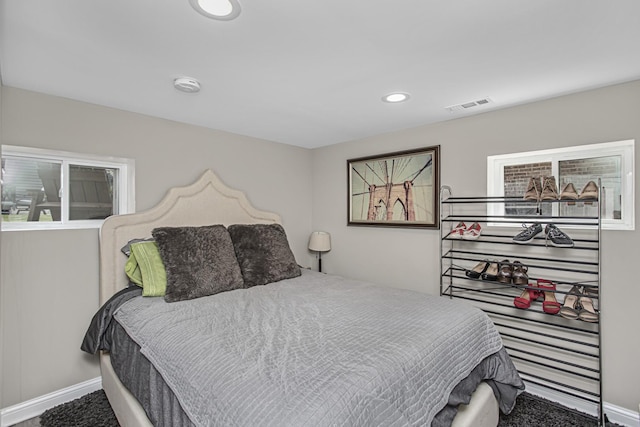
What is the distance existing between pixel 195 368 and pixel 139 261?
4.23 feet

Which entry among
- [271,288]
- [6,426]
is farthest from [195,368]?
[6,426]

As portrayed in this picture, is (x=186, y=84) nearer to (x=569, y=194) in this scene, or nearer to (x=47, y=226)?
(x=47, y=226)

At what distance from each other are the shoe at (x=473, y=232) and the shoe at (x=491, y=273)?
0.80 feet

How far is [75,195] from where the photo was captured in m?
2.40

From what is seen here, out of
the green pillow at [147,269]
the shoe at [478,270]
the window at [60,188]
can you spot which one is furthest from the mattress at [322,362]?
the window at [60,188]

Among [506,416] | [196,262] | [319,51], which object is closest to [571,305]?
[506,416]

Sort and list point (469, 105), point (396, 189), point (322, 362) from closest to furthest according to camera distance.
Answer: point (322, 362), point (469, 105), point (396, 189)

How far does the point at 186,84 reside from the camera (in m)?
2.02

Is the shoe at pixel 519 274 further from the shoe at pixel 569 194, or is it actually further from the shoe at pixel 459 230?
the shoe at pixel 569 194

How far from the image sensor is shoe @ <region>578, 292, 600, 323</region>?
1.98 metres

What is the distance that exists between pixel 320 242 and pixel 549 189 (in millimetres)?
2328

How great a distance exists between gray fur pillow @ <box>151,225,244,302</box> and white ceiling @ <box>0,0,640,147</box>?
3.43 feet

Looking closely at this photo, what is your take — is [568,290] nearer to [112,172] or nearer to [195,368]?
[195,368]

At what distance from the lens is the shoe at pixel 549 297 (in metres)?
2.11
